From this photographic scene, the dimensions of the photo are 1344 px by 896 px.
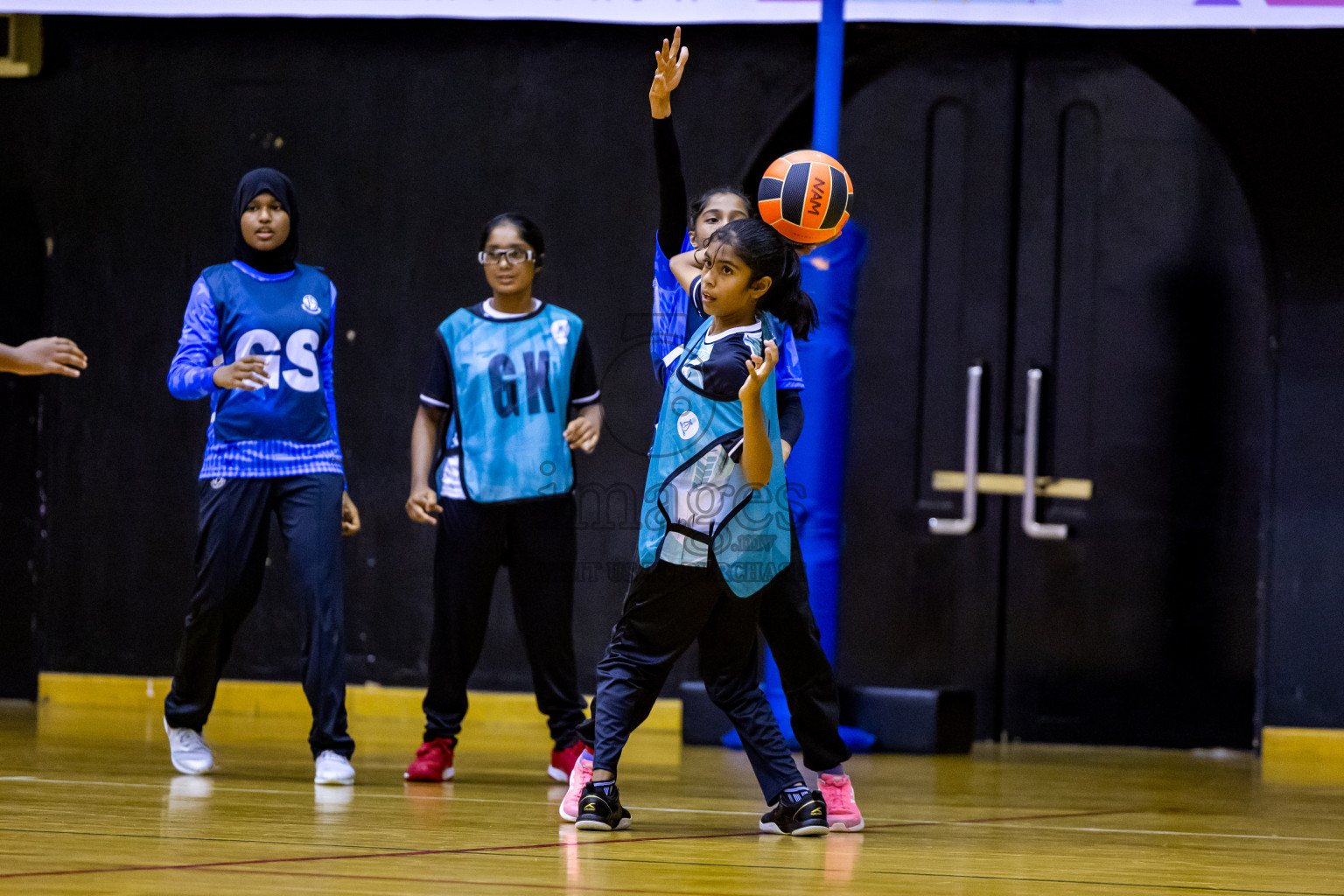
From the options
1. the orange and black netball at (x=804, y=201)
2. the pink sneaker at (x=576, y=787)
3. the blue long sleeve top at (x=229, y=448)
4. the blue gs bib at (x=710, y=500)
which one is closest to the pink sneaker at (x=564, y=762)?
the pink sneaker at (x=576, y=787)

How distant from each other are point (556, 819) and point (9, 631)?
435cm

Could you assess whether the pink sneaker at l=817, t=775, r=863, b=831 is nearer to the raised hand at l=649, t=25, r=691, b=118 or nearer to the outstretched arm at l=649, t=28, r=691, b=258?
the outstretched arm at l=649, t=28, r=691, b=258

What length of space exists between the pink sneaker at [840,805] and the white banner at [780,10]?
319 centimetres

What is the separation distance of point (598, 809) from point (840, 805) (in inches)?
22.2

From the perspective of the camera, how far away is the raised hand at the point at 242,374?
3.93 m

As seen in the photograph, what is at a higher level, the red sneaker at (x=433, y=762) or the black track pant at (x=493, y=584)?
the black track pant at (x=493, y=584)

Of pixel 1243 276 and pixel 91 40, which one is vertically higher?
pixel 91 40

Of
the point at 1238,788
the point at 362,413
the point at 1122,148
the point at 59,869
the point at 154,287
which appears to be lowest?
the point at 1238,788

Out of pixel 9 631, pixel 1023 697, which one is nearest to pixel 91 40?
pixel 9 631

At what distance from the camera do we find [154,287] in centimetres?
668

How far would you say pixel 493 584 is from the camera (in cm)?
462

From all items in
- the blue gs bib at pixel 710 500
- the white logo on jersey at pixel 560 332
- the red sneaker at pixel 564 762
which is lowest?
the red sneaker at pixel 564 762

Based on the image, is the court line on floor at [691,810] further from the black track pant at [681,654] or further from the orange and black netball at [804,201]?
the orange and black netball at [804,201]

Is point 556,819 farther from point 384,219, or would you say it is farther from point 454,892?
point 384,219
